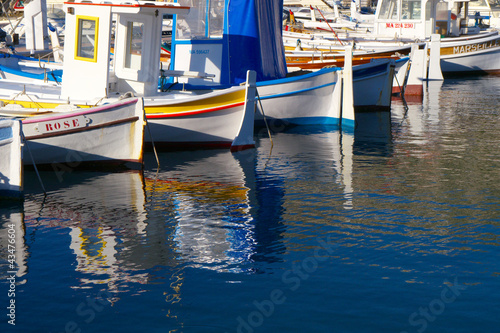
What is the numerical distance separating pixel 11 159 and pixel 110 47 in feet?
14.9

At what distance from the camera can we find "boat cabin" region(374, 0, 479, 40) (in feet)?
98.2

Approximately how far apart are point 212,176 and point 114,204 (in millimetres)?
2441

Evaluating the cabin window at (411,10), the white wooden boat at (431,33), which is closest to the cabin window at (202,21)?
the white wooden boat at (431,33)

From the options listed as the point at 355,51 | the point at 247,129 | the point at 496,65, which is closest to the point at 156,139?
the point at 247,129

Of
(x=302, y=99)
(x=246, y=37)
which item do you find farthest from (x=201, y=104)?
(x=302, y=99)

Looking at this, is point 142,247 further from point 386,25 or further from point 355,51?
point 386,25

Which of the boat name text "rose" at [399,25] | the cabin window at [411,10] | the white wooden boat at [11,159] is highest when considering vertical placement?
the cabin window at [411,10]

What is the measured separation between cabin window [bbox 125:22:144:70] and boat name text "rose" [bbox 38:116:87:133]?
9.64 ft

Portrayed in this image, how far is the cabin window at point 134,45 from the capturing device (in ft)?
49.0

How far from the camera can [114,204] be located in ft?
35.9

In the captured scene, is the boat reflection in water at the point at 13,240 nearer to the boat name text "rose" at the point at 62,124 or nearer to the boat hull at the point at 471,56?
the boat name text "rose" at the point at 62,124

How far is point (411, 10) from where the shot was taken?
99.6ft

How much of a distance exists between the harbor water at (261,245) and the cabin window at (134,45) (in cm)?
209

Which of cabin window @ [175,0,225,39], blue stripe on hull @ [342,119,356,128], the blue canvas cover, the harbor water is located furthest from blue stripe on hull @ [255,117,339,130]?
the harbor water
